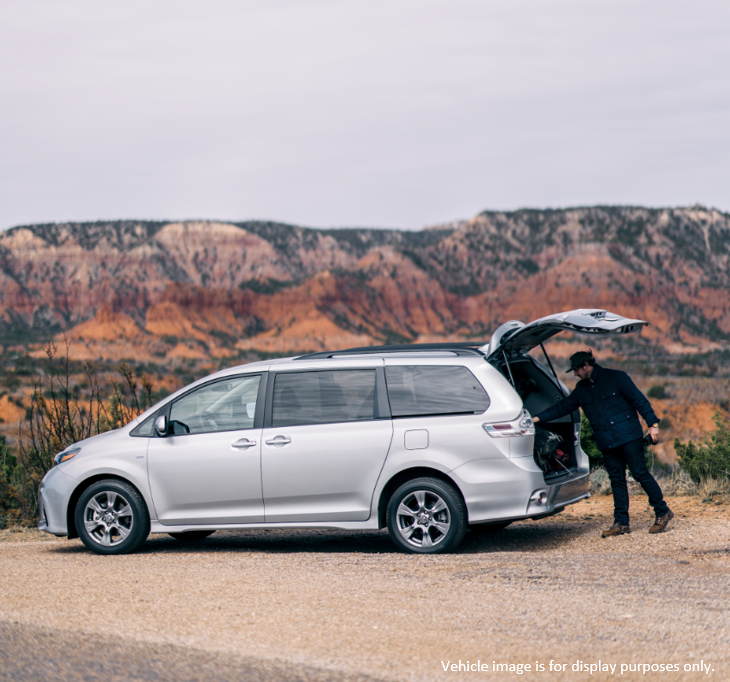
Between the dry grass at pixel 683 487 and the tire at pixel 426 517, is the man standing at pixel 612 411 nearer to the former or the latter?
the tire at pixel 426 517

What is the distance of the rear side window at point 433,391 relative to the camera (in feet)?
26.7

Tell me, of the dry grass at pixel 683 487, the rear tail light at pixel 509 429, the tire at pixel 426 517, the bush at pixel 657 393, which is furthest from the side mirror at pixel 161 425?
the bush at pixel 657 393

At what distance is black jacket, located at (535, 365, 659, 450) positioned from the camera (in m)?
8.54

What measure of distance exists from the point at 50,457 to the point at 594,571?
9096 mm

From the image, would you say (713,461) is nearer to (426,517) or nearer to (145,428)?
(426,517)

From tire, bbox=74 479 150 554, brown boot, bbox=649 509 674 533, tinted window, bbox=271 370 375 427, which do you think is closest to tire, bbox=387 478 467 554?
tinted window, bbox=271 370 375 427

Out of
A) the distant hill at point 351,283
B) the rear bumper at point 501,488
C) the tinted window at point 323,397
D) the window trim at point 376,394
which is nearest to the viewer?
the rear bumper at point 501,488

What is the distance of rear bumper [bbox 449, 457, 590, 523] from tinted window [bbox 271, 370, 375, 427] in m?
1.08

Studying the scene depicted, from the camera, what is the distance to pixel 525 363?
9.09 meters

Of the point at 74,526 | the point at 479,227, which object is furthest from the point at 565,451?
the point at 479,227

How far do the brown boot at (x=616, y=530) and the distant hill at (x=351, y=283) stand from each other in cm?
8165

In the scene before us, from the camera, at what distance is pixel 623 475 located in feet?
28.6

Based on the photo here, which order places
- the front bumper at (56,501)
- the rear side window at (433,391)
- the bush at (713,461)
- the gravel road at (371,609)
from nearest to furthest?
the gravel road at (371,609)
the rear side window at (433,391)
the front bumper at (56,501)
the bush at (713,461)

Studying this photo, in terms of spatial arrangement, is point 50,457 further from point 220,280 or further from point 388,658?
point 220,280
